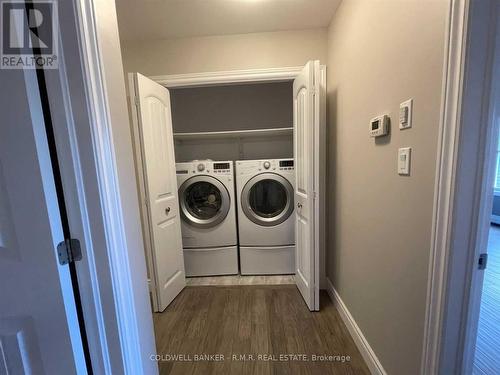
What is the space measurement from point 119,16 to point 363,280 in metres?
2.53

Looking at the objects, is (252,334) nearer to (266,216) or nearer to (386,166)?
(266,216)

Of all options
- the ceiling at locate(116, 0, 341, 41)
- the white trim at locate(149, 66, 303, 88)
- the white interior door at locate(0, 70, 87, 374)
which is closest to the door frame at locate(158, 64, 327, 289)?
the white trim at locate(149, 66, 303, 88)

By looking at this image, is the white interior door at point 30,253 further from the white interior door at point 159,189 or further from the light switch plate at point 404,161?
the light switch plate at point 404,161

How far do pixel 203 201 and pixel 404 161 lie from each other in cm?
190

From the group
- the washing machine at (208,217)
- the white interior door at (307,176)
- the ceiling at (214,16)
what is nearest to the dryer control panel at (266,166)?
the washing machine at (208,217)

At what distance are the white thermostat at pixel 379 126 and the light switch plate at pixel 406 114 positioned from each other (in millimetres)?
93

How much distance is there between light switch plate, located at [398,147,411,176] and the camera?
94cm

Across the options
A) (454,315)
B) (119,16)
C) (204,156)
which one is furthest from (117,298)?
(204,156)

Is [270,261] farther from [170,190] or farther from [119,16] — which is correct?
[119,16]

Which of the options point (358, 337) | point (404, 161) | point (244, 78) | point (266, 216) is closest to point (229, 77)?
point (244, 78)

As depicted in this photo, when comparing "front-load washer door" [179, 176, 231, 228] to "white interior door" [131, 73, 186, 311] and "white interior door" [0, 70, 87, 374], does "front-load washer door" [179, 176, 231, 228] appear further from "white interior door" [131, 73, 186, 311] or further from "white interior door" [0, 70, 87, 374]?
"white interior door" [0, 70, 87, 374]

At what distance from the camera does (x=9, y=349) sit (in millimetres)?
711

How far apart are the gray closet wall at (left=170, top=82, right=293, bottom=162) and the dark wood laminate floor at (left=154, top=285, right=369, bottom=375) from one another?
165 centimetres

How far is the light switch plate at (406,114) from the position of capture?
3.02ft
